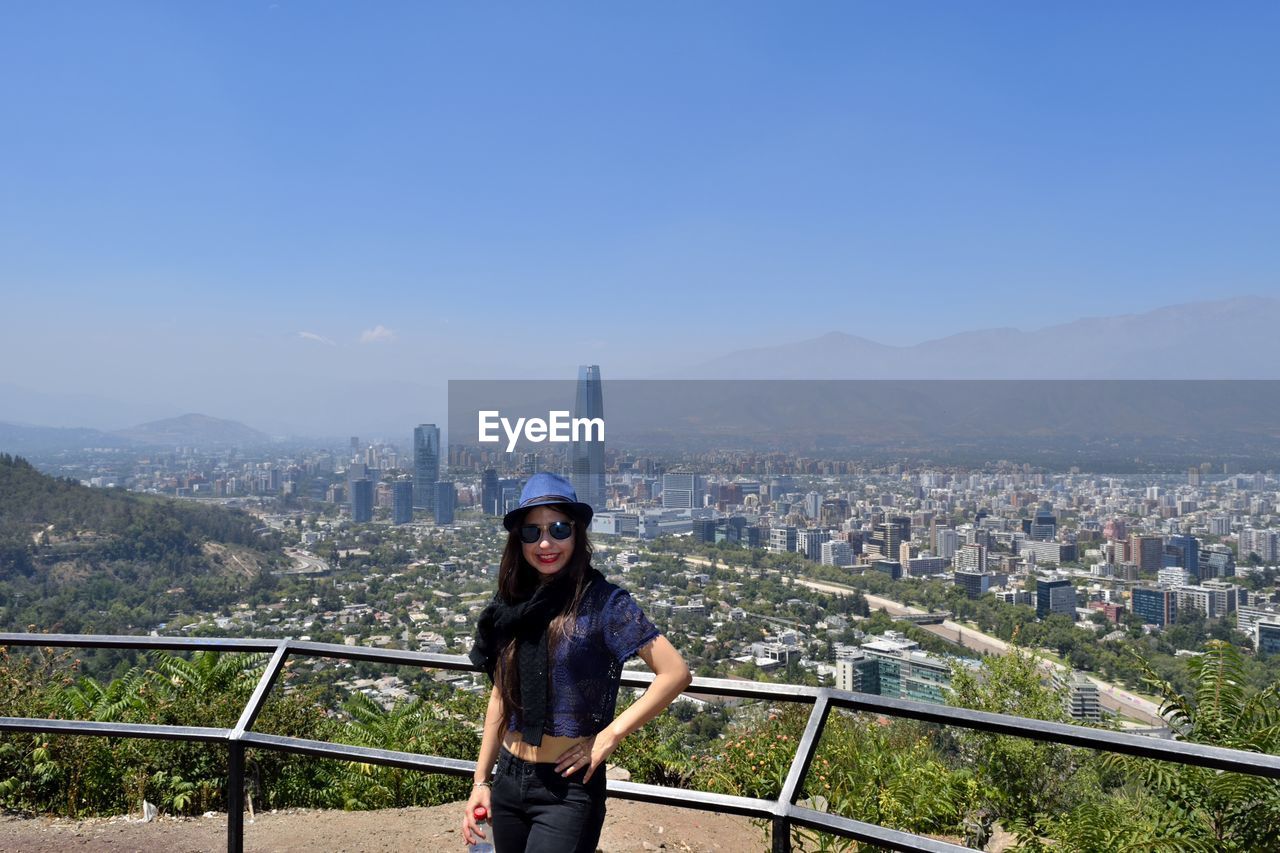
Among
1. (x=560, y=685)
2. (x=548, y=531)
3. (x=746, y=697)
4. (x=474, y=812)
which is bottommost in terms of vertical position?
(x=474, y=812)

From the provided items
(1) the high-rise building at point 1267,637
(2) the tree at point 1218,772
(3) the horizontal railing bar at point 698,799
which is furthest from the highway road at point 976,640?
(1) the high-rise building at point 1267,637

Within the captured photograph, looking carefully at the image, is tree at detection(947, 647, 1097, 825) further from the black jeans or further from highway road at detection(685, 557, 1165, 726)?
the black jeans

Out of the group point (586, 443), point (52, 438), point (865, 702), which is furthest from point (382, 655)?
point (52, 438)

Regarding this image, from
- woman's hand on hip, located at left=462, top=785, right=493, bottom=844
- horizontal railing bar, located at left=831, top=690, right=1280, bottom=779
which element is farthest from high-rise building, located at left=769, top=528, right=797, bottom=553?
woman's hand on hip, located at left=462, top=785, right=493, bottom=844

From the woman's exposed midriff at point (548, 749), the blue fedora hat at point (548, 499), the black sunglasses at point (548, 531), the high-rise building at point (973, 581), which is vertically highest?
the blue fedora hat at point (548, 499)

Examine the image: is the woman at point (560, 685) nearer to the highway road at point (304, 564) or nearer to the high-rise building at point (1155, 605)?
the high-rise building at point (1155, 605)

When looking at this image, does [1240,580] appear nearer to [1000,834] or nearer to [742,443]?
[742,443]

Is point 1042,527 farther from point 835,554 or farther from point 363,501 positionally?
point 363,501
